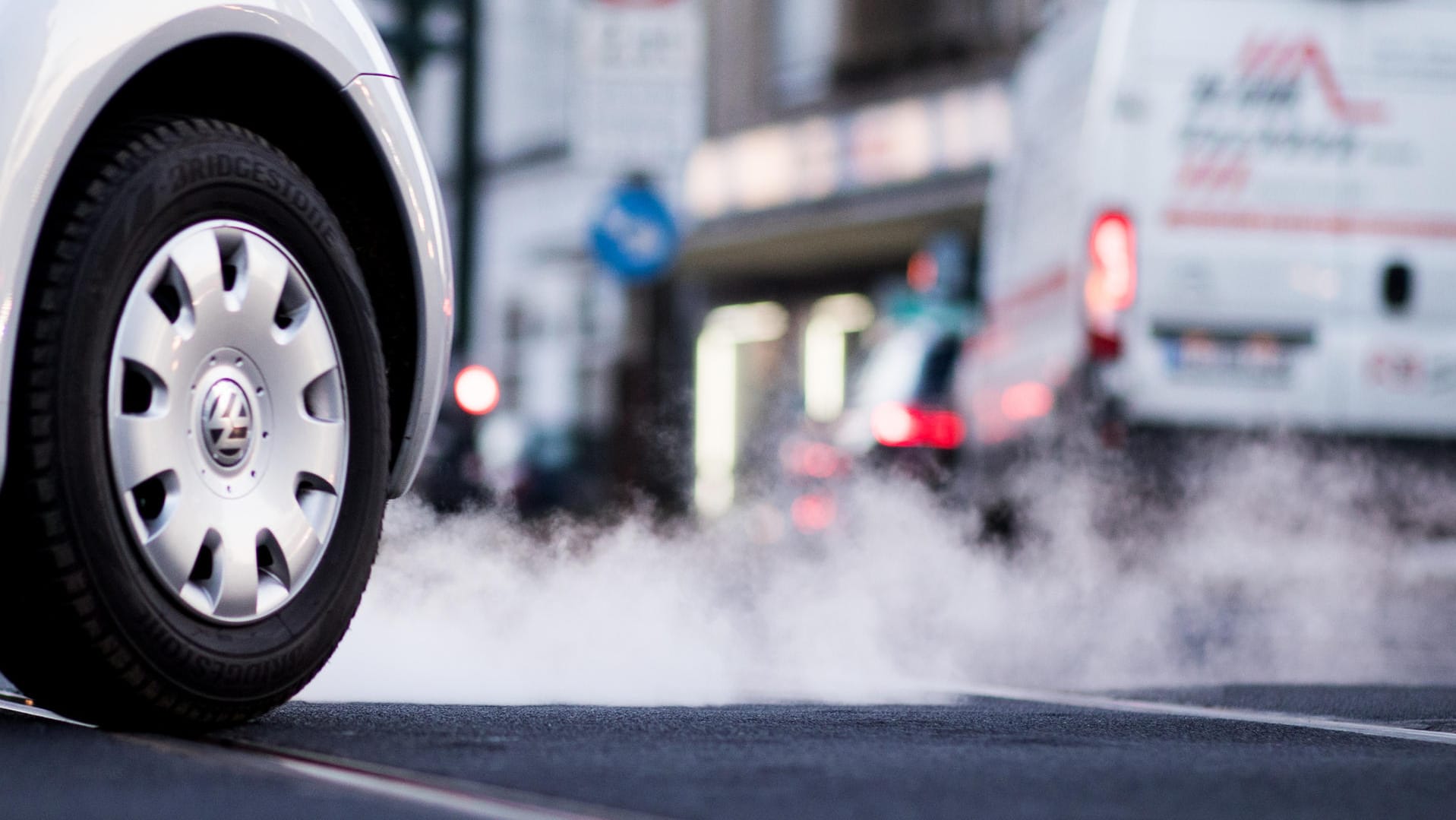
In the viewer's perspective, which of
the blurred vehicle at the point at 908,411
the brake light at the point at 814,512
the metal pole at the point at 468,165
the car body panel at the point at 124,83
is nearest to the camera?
the car body panel at the point at 124,83

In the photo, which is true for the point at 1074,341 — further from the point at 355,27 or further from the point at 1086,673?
the point at 355,27

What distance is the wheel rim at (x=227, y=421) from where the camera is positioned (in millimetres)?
3596

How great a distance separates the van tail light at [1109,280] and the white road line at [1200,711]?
4.38 metres

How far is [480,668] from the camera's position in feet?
18.6

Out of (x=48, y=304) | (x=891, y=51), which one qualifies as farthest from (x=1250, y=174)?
(x=891, y=51)

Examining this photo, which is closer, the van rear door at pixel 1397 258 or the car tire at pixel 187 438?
the car tire at pixel 187 438

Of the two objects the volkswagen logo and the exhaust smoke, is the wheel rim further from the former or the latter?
the exhaust smoke

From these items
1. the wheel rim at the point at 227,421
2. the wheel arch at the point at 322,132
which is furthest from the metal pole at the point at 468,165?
the wheel rim at the point at 227,421

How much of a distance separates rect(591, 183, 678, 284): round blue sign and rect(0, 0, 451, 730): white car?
30.6 ft

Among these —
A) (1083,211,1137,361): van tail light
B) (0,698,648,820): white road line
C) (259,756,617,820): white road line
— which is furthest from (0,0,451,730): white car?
(1083,211,1137,361): van tail light

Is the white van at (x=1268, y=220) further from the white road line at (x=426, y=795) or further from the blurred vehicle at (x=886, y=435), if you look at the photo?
the white road line at (x=426, y=795)

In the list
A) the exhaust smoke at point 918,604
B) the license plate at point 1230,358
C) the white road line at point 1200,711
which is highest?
the license plate at point 1230,358

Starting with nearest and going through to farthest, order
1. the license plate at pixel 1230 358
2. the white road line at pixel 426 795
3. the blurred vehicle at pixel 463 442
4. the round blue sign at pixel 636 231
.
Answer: the white road line at pixel 426 795, the license plate at pixel 1230 358, the round blue sign at pixel 636 231, the blurred vehicle at pixel 463 442

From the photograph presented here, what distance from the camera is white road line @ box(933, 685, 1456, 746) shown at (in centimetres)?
462
